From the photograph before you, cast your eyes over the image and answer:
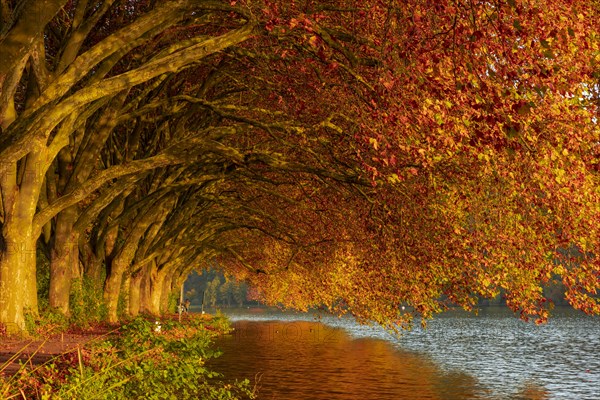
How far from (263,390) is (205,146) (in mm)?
7588

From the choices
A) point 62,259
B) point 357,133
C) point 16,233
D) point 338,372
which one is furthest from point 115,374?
point 338,372

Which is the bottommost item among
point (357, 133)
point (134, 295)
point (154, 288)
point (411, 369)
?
point (411, 369)

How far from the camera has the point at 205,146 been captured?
23.4 meters

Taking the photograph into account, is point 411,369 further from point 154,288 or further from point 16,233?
point 154,288

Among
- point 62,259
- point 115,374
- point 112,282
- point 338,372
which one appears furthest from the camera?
point 112,282

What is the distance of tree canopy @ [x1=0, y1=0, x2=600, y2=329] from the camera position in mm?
11812

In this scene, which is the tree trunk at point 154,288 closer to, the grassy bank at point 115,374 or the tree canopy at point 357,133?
the tree canopy at point 357,133

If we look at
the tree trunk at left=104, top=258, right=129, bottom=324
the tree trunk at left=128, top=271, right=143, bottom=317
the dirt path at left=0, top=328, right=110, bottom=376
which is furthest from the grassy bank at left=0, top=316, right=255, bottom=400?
the tree trunk at left=128, top=271, right=143, bottom=317

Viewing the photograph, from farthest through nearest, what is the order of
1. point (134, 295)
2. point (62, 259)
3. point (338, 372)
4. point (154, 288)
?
point (154, 288) < point (134, 295) < point (338, 372) < point (62, 259)

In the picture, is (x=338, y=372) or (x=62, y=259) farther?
(x=338, y=372)

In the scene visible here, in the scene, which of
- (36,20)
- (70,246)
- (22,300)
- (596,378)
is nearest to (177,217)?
(70,246)

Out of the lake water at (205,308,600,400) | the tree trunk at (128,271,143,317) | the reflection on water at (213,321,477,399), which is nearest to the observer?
the reflection on water at (213,321,477,399)

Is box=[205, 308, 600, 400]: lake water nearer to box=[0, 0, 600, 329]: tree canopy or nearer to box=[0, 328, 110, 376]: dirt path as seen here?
box=[0, 0, 600, 329]: tree canopy

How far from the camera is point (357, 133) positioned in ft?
48.2
